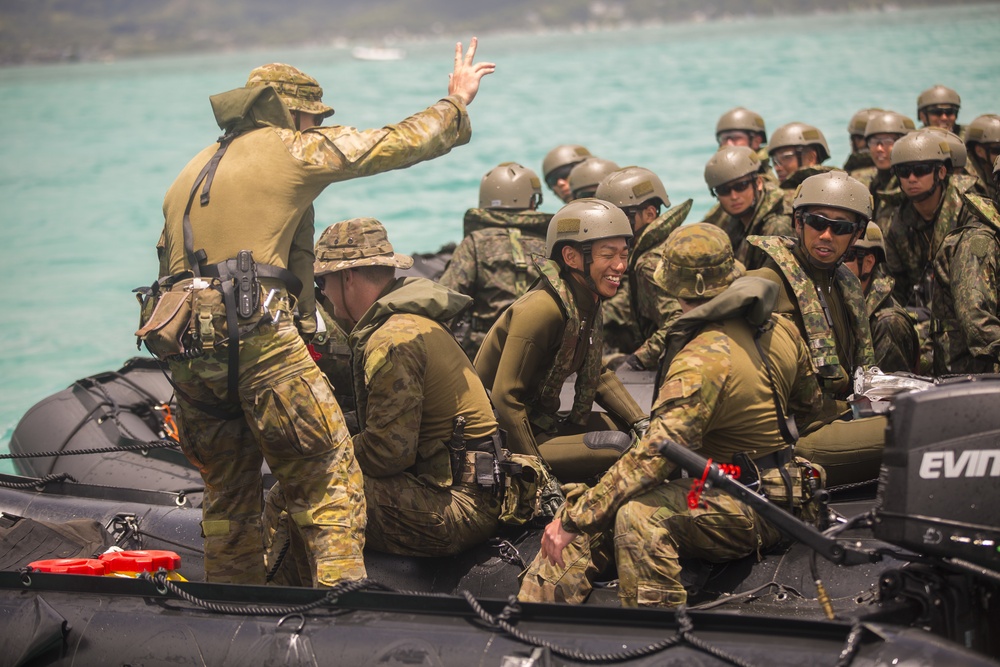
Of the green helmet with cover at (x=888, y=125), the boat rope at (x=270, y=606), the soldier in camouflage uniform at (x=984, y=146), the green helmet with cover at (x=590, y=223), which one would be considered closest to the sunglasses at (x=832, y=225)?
the green helmet with cover at (x=590, y=223)

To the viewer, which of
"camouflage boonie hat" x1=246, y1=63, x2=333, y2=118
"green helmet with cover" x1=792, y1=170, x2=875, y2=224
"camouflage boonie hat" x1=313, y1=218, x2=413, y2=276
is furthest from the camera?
"green helmet with cover" x1=792, y1=170, x2=875, y2=224

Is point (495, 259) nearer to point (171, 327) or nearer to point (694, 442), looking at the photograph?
point (171, 327)

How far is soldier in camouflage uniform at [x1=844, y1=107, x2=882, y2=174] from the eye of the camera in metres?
8.71

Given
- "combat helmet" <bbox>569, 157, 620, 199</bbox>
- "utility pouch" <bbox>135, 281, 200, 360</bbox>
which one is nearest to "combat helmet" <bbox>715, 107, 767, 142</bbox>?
"combat helmet" <bbox>569, 157, 620, 199</bbox>

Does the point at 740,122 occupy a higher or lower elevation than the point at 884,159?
higher

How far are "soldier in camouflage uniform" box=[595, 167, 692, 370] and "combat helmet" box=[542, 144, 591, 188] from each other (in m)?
1.73

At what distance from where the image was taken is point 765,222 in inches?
274

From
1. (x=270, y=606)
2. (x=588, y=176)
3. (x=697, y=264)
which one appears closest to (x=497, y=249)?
(x=588, y=176)

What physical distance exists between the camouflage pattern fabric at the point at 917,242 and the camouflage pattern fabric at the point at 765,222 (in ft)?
2.28

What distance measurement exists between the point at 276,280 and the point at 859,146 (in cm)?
633

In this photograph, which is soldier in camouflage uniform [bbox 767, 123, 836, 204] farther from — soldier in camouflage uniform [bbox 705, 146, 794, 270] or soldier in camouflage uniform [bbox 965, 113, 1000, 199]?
soldier in camouflage uniform [bbox 705, 146, 794, 270]

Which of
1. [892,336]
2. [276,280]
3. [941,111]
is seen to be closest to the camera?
[276,280]

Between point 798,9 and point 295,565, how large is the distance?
393 ft

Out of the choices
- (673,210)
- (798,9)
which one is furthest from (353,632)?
(798,9)
